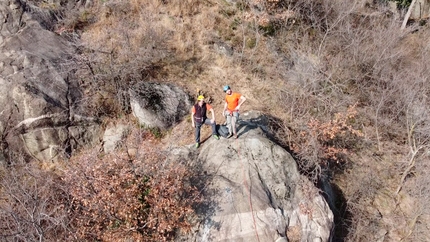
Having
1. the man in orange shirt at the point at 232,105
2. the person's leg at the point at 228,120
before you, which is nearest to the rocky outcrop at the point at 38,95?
the person's leg at the point at 228,120

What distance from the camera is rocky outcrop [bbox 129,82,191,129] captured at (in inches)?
508

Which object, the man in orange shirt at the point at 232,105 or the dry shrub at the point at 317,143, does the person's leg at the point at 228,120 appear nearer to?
the man in orange shirt at the point at 232,105

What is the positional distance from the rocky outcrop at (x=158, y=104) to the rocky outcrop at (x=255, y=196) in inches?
106

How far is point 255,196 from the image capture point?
937cm

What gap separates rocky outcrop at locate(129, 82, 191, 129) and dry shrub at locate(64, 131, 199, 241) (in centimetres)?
390

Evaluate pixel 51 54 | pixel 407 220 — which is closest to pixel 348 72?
pixel 407 220

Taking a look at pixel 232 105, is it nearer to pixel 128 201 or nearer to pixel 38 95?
pixel 128 201

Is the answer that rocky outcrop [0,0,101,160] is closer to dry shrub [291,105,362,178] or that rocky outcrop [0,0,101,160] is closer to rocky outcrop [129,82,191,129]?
rocky outcrop [129,82,191,129]

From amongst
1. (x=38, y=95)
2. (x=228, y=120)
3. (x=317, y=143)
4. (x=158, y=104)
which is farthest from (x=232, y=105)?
(x=38, y=95)

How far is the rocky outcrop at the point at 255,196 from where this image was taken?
8875 millimetres

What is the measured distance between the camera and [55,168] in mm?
11961

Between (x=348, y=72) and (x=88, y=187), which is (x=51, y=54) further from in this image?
(x=348, y=72)

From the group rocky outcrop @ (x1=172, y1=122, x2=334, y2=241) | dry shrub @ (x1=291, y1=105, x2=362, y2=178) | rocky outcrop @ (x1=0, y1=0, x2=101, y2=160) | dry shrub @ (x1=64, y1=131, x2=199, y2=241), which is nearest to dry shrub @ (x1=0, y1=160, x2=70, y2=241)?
dry shrub @ (x1=64, y1=131, x2=199, y2=241)

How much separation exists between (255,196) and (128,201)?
3.69 metres
